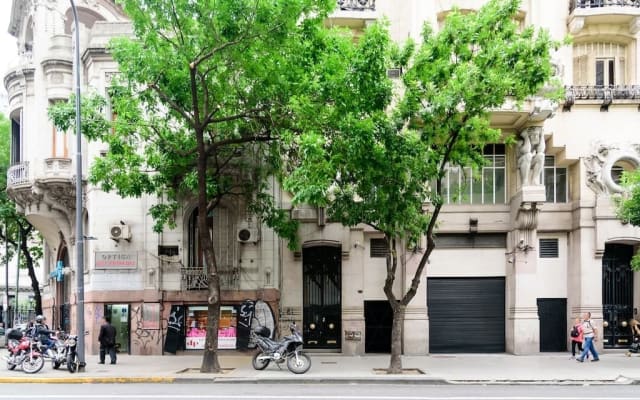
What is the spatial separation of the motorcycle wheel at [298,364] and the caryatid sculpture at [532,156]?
410 inches

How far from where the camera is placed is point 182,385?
17.3 meters

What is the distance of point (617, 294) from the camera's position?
2583 centimetres

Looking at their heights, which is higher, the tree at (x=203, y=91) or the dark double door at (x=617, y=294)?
the tree at (x=203, y=91)

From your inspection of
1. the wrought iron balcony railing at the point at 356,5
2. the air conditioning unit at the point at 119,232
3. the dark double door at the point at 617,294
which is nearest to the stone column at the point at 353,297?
the air conditioning unit at the point at 119,232

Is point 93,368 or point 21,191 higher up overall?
point 21,191

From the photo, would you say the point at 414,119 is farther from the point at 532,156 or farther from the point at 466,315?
the point at 466,315

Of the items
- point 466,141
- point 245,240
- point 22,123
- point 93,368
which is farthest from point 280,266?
point 22,123

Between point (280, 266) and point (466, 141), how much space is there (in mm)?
9056

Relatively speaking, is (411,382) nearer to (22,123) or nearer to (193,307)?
(193,307)

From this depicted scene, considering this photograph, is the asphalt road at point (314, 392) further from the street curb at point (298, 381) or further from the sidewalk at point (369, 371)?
the sidewalk at point (369, 371)

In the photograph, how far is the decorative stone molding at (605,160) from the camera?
2512cm

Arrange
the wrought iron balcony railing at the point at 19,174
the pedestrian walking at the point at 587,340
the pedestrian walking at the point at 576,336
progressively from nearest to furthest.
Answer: the pedestrian walking at the point at 587,340, the pedestrian walking at the point at 576,336, the wrought iron balcony railing at the point at 19,174

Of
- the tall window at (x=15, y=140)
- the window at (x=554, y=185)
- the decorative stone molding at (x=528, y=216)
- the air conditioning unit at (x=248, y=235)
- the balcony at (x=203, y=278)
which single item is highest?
the tall window at (x=15, y=140)

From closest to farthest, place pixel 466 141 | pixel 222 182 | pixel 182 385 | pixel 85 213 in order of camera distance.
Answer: pixel 182 385 → pixel 466 141 → pixel 222 182 → pixel 85 213
